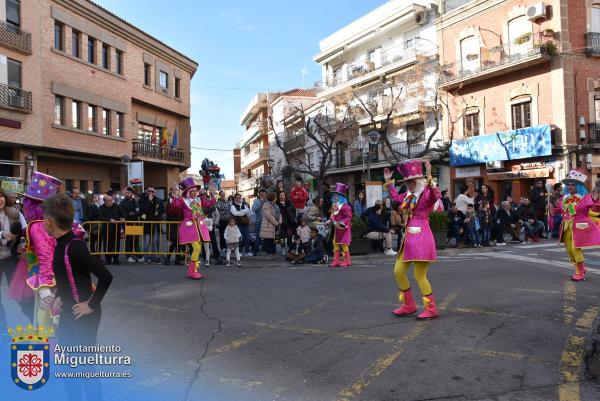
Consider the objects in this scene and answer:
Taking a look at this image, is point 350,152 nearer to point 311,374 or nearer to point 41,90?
point 41,90

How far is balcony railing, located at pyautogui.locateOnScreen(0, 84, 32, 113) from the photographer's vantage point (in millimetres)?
20281

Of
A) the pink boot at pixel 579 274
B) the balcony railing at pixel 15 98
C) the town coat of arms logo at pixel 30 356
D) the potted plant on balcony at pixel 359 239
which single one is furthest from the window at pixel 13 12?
the pink boot at pixel 579 274

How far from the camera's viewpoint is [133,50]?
29141mm

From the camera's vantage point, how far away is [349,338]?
5531 mm

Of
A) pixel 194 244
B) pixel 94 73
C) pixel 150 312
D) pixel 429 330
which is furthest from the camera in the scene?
pixel 94 73

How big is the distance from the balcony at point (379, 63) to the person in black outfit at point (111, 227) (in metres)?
23.1

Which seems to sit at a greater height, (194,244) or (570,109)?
(570,109)

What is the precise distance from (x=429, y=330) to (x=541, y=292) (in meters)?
3.03

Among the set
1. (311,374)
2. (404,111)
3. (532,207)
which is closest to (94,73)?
(404,111)

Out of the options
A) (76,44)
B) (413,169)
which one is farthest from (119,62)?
(413,169)

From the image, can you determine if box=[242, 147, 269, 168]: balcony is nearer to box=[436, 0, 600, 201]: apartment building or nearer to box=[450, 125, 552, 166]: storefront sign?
box=[436, 0, 600, 201]: apartment building

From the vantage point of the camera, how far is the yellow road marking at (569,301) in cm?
621

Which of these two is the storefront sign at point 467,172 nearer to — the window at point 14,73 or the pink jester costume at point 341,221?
the pink jester costume at point 341,221

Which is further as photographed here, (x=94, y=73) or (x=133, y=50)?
(x=133, y=50)
